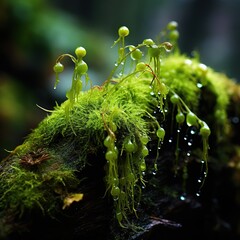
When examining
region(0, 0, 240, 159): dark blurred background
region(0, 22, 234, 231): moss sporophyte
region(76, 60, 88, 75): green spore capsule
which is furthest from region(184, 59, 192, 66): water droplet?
region(0, 0, 240, 159): dark blurred background

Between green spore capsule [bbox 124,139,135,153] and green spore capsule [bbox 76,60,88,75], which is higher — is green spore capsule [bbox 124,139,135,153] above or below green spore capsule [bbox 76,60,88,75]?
below

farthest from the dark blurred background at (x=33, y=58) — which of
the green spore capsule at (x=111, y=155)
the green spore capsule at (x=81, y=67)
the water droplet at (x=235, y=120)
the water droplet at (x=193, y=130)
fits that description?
the green spore capsule at (x=111, y=155)

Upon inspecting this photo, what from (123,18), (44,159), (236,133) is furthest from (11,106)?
(123,18)

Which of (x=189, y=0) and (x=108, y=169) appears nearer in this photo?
(x=108, y=169)

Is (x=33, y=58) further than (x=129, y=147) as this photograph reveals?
Yes

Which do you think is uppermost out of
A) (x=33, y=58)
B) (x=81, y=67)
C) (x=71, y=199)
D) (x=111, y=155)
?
(x=33, y=58)

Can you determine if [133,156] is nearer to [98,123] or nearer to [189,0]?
[98,123]

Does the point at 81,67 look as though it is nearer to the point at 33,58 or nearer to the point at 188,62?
the point at 188,62

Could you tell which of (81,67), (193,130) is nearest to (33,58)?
(193,130)

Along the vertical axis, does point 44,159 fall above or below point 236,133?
below

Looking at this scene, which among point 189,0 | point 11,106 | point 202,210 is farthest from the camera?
point 189,0

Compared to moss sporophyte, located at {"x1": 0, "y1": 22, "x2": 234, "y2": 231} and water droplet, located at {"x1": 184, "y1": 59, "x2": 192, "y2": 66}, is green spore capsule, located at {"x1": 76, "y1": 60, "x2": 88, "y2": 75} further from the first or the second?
water droplet, located at {"x1": 184, "y1": 59, "x2": 192, "y2": 66}
